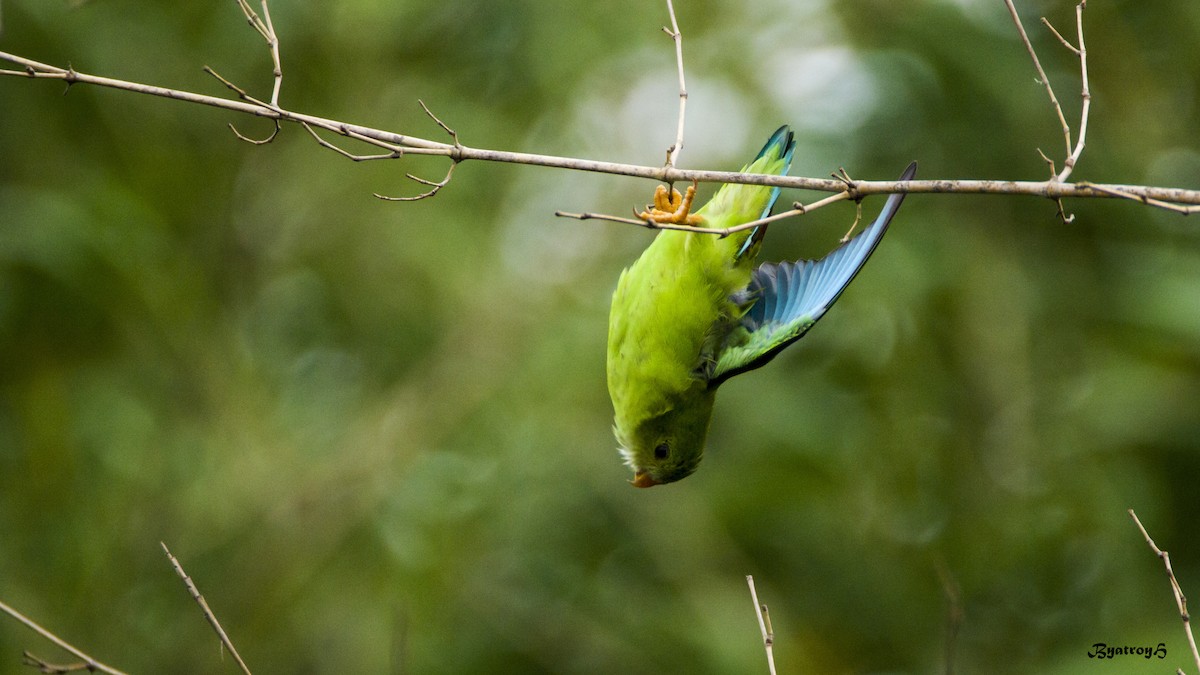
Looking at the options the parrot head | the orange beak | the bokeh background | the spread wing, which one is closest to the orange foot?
the spread wing

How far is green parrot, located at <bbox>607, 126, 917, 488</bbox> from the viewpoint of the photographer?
3777 mm

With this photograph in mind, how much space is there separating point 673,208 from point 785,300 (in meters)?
0.67

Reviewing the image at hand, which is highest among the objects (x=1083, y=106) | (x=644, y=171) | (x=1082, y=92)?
(x=1082, y=92)

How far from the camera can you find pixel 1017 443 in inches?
268

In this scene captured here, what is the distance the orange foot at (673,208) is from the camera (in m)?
3.37

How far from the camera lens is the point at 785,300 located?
153 inches

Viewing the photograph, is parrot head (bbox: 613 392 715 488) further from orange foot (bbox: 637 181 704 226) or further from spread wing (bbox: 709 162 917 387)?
orange foot (bbox: 637 181 704 226)

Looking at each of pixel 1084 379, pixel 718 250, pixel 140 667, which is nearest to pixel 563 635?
pixel 140 667

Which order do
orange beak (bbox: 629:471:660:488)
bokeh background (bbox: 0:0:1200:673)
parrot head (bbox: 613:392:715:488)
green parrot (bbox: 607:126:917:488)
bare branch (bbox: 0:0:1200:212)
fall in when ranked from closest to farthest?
bare branch (bbox: 0:0:1200:212), green parrot (bbox: 607:126:917:488), parrot head (bbox: 613:392:715:488), orange beak (bbox: 629:471:660:488), bokeh background (bbox: 0:0:1200:673)

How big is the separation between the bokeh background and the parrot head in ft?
8.33

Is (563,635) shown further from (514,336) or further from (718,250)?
(718,250)

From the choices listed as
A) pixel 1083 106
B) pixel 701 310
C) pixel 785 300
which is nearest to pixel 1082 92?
pixel 1083 106

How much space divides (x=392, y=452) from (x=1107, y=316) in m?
4.70

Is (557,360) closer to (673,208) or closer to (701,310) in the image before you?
(701,310)
